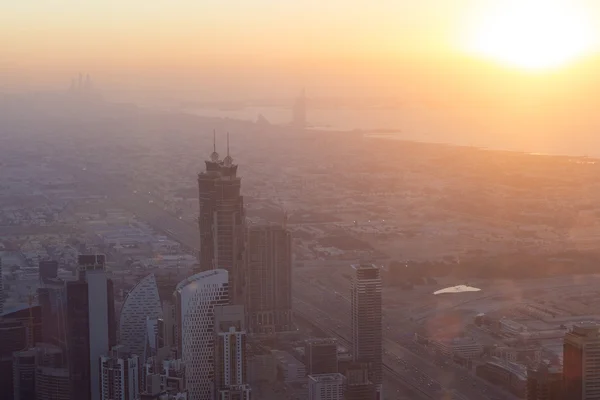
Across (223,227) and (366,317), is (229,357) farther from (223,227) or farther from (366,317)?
(223,227)

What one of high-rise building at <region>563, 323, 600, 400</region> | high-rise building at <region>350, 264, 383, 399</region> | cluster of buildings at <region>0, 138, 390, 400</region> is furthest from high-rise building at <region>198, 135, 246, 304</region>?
high-rise building at <region>563, 323, 600, 400</region>

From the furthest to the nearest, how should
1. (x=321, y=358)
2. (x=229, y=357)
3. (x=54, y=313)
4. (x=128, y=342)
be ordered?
A: 1. (x=321, y=358)
2. (x=54, y=313)
3. (x=128, y=342)
4. (x=229, y=357)

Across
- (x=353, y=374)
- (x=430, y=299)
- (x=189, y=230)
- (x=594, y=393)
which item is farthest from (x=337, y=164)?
(x=594, y=393)

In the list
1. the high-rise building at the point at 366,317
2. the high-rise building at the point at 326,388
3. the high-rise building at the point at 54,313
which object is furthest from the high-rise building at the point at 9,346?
the high-rise building at the point at 366,317

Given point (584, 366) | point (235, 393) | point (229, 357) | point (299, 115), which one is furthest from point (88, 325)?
point (299, 115)

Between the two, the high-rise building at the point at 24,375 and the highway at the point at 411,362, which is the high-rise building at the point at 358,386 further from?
the high-rise building at the point at 24,375

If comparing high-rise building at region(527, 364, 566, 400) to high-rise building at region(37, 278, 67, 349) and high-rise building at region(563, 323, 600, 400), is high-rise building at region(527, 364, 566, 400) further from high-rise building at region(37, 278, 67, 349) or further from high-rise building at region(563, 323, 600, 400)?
high-rise building at region(37, 278, 67, 349)
